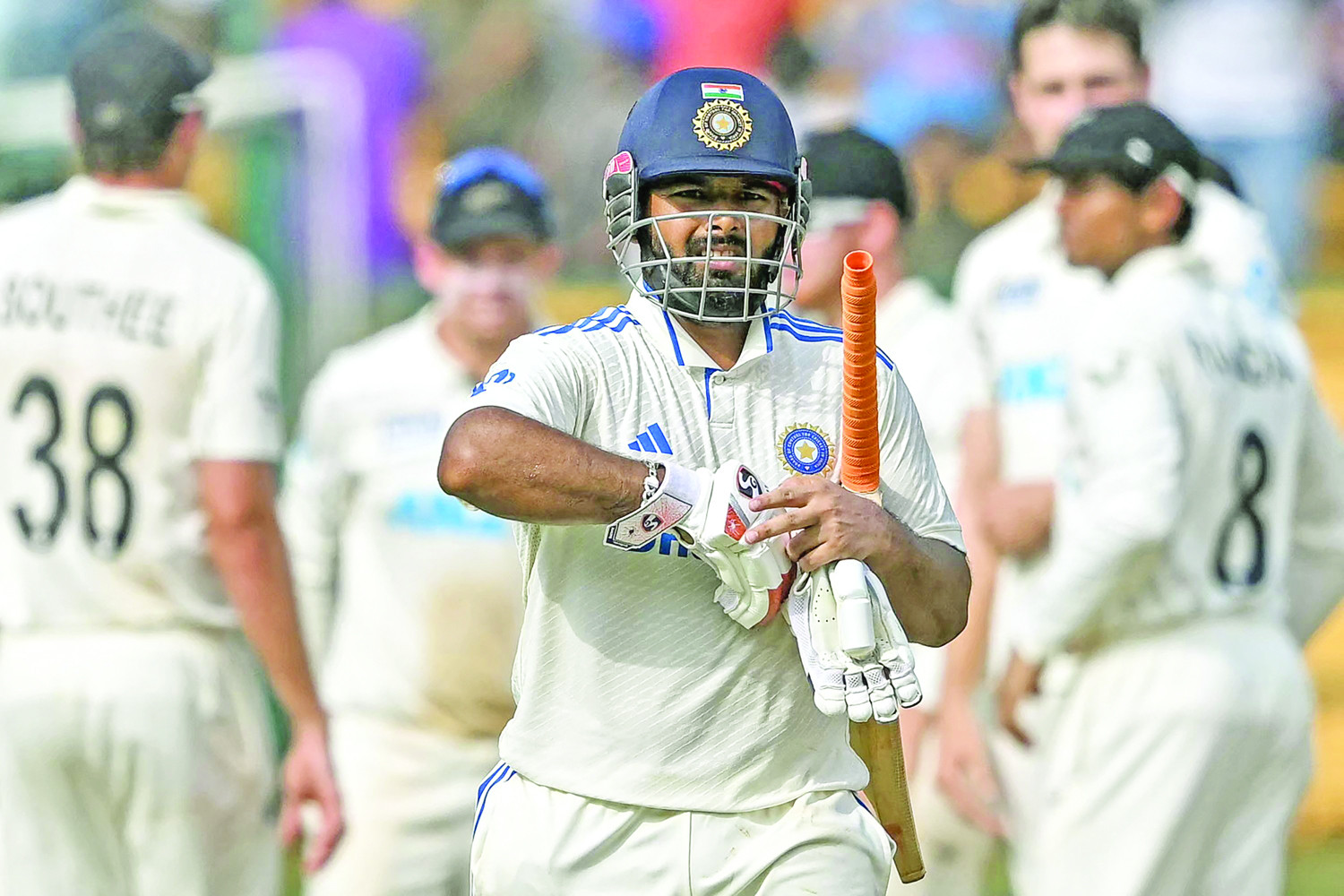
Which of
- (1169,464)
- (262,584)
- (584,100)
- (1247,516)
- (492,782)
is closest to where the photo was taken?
(492,782)

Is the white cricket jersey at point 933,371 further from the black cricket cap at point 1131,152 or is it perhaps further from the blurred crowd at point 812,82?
the blurred crowd at point 812,82

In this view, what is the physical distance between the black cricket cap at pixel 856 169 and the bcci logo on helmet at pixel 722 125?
2.65 metres

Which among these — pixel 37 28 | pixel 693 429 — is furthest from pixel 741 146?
pixel 37 28

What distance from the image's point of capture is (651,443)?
11.1 ft

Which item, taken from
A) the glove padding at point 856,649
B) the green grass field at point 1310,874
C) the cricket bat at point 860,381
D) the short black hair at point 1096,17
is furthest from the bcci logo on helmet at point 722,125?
the green grass field at point 1310,874

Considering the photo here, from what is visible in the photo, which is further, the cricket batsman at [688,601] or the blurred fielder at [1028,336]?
the blurred fielder at [1028,336]

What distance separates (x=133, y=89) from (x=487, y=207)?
1155 millimetres

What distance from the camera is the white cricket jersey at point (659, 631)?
3365mm

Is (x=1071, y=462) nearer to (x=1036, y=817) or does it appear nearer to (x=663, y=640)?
(x=1036, y=817)

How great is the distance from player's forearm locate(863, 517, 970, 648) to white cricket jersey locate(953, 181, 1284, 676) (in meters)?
2.54

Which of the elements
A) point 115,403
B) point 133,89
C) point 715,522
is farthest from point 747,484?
point 133,89

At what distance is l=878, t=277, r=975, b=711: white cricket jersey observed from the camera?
6.04 metres

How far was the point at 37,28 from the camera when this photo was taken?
954 cm

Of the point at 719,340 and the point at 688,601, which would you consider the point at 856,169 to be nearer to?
the point at 719,340
